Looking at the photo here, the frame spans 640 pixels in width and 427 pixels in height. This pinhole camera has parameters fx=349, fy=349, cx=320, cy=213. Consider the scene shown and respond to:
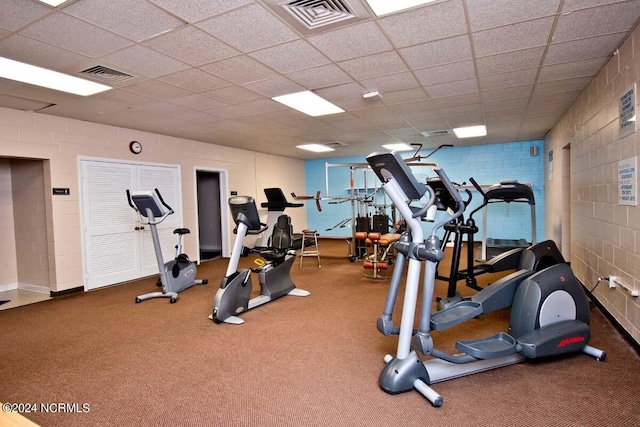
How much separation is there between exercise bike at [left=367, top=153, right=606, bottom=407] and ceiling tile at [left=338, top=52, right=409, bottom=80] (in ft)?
4.46

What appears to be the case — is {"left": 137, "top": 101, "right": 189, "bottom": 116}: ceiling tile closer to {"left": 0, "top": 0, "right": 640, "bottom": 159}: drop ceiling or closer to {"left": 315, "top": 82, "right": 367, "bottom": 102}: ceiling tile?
{"left": 0, "top": 0, "right": 640, "bottom": 159}: drop ceiling

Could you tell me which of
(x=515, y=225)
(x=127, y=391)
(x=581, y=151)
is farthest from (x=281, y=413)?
(x=515, y=225)

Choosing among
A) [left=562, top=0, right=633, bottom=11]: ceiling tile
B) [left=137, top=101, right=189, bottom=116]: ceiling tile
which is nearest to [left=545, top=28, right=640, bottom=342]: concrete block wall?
[left=562, top=0, right=633, bottom=11]: ceiling tile

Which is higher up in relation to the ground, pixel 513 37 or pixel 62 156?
pixel 513 37

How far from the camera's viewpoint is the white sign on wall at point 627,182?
273 centimetres

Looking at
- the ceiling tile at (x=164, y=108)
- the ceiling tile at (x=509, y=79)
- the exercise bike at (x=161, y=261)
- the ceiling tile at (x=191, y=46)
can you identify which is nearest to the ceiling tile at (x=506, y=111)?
the ceiling tile at (x=509, y=79)

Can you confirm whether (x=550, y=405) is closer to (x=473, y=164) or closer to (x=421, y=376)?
(x=421, y=376)

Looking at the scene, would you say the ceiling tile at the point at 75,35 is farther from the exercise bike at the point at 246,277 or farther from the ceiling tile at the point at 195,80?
the exercise bike at the point at 246,277

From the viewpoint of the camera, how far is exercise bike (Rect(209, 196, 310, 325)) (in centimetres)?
362

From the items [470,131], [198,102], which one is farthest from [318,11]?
[470,131]

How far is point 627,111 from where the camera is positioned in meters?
2.85

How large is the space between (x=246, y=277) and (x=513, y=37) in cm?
335

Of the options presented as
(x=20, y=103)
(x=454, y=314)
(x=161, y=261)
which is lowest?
(x=454, y=314)

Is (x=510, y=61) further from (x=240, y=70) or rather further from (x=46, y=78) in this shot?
(x=46, y=78)
